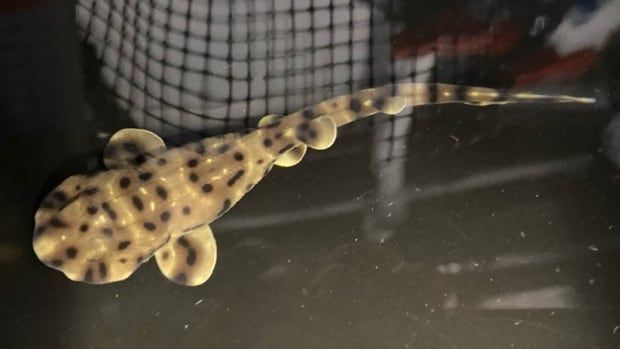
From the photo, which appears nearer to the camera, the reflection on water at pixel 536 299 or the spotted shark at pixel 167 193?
the spotted shark at pixel 167 193

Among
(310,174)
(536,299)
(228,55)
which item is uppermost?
(228,55)

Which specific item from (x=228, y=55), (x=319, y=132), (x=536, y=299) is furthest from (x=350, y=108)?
(x=536, y=299)

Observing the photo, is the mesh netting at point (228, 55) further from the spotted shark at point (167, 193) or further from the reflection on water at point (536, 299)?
the reflection on water at point (536, 299)

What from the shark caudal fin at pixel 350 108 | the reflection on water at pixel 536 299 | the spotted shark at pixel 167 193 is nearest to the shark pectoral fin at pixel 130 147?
the spotted shark at pixel 167 193

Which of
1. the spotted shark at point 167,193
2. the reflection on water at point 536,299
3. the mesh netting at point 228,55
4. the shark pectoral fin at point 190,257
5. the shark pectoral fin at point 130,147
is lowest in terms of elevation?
the reflection on water at point 536,299

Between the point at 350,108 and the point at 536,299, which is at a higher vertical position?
the point at 350,108

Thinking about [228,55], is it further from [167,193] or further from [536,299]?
[536,299]

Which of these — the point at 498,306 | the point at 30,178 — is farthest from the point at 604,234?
the point at 30,178
